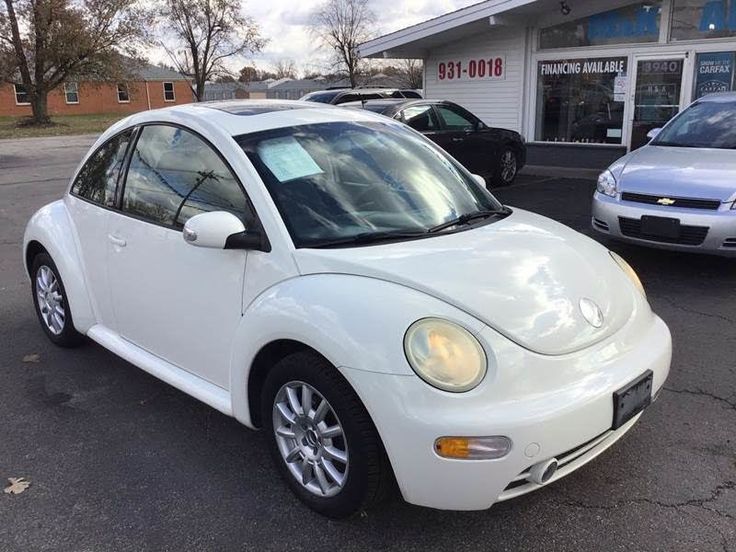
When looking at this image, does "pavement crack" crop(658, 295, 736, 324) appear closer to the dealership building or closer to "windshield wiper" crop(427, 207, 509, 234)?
"windshield wiper" crop(427, 207, 509, 234)

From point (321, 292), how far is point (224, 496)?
1.06m

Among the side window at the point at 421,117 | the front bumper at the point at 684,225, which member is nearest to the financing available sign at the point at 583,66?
the side window at the point at 421,117

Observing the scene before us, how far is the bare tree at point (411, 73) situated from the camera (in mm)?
47912

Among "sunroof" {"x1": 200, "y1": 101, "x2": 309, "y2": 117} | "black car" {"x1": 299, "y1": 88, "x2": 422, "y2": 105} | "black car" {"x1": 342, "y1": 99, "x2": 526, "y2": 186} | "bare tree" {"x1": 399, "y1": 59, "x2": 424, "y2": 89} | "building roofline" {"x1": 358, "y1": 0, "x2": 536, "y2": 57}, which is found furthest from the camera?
"bare tree" {"x1": 399, "y1": 59, "x2": 424, "y2": 89}

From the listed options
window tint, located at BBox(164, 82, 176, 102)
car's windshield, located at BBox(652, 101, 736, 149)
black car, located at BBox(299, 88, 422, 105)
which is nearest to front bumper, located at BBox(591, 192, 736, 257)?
car's windshield, located at BBox(652, 101, 736, 149)

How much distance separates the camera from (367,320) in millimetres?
2379

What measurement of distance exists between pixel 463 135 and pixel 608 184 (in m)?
4.82

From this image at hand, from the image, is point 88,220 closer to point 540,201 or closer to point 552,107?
point 540,201

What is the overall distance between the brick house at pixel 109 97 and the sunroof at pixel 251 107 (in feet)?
130

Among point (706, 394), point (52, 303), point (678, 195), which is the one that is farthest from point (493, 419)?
point (678, 195)

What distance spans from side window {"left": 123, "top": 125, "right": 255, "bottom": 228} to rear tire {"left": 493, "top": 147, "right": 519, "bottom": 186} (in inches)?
350

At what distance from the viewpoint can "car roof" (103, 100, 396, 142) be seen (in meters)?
3.21

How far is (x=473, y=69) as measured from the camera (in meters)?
14.8

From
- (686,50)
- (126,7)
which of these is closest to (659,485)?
(686,50)
